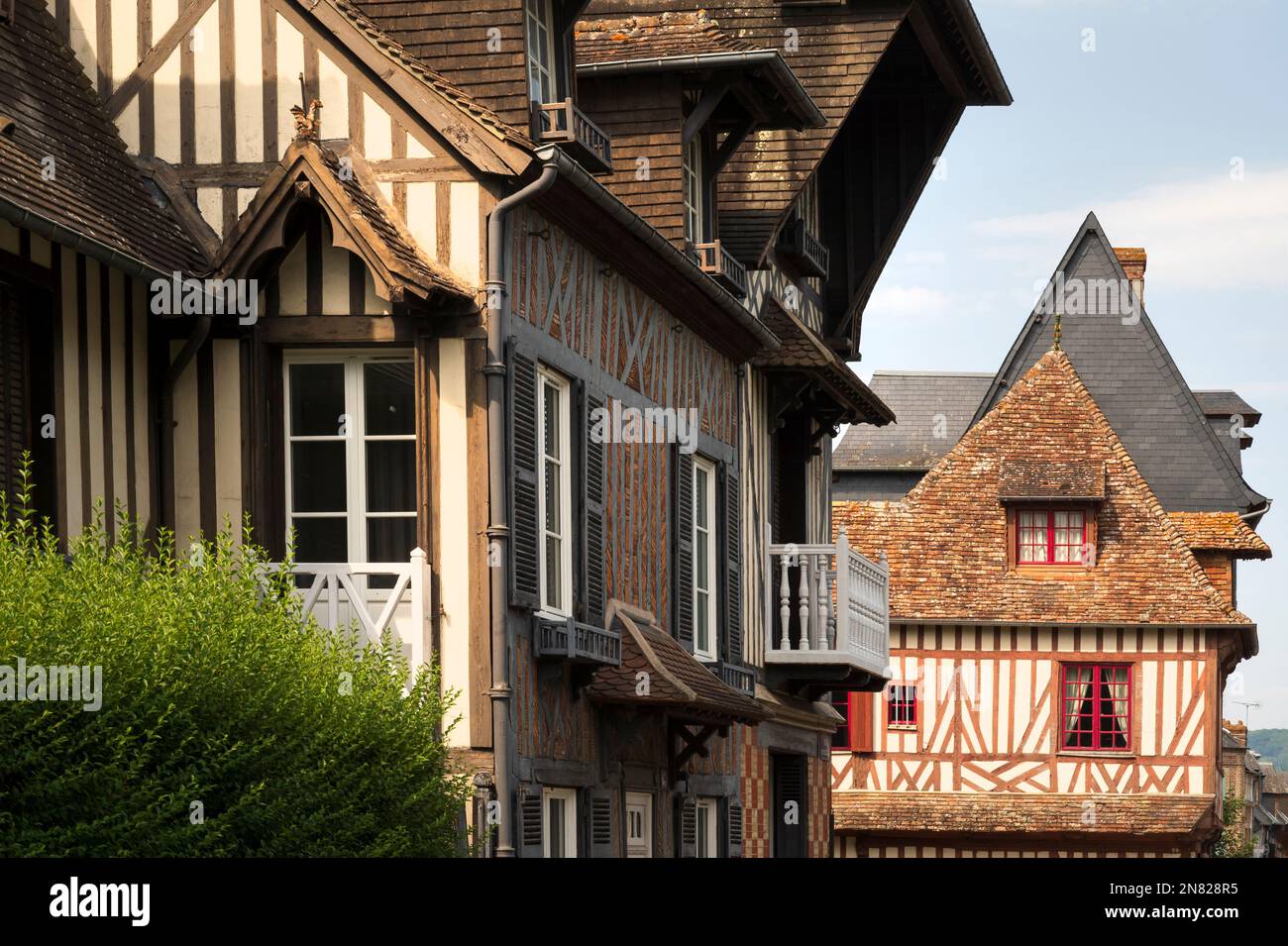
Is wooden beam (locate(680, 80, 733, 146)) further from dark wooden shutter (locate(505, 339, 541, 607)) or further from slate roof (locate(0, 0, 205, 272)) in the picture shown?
slate roof (locate(0, 0, 205, 272))

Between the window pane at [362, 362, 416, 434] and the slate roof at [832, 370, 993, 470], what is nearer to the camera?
the window pane at [362, 362, 416, 434]

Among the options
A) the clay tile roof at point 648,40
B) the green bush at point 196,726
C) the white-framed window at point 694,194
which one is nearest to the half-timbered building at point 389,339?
the green bush at point 196,726

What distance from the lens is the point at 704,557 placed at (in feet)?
61.8

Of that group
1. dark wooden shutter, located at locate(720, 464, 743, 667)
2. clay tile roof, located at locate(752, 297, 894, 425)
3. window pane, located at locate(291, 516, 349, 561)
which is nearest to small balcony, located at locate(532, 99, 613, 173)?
window pane, located at locate(291, 516, 349, 561)

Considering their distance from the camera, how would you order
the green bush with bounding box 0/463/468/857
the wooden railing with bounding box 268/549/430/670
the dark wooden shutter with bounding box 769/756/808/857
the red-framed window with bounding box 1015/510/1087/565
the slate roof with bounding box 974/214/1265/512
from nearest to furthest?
the green bush with bounding box 0/463/468/857, the wooden railing with bounding box 268/549/430/670, the dark wooden shutter with bounding box 769/756/808/857, the red-framed window with bounding box 1015/510/1087/565, the slate roof with bounding box 974/214/1265/512

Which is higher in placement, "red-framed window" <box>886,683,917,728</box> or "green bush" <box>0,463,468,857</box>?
"green bush" <box>0,463,468,857</box>

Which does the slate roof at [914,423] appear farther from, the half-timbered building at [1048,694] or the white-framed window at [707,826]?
the white-framed window at [707,826]

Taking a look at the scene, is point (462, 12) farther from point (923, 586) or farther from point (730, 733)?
point (923, 586)

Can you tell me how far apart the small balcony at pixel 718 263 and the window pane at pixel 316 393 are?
5.24 m

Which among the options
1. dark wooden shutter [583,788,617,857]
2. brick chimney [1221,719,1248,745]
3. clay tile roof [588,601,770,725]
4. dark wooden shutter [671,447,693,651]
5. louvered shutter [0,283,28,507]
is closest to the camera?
louvered shutter [0,283,28,507]

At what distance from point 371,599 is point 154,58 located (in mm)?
3405

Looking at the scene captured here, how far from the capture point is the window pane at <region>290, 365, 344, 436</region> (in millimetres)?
13812

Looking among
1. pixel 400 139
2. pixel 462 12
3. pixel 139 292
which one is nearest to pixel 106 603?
pixel 139 292

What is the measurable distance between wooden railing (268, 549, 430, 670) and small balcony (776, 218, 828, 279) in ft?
29.7
